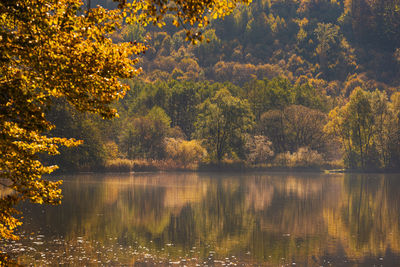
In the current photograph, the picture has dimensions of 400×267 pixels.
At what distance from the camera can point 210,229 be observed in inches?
1563

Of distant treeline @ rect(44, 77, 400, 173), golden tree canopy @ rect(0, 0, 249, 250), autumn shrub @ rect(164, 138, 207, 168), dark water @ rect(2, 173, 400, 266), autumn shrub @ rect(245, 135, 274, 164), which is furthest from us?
autumn shrub @ rect(245, 135, 274, 164)

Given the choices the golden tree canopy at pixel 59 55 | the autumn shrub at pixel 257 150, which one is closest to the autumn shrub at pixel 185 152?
the autumn shrub at pixel 257 150

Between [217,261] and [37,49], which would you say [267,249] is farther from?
[37,49]

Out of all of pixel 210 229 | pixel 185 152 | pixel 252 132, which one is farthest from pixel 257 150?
pixel 210 229

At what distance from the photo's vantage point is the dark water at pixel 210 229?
29.4 metres

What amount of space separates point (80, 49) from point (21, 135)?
371cm

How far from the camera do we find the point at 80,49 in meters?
15.5

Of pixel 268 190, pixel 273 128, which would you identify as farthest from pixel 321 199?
pixel 273 128

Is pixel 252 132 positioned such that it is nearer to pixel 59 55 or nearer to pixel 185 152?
pixel 185 152

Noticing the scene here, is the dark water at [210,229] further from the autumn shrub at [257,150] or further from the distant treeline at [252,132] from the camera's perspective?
the autumn shrub at [257,150]

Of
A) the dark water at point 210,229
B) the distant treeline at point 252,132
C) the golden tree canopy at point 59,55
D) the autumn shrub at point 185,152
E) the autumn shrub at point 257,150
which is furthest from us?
the autumn shrub at point 257,150

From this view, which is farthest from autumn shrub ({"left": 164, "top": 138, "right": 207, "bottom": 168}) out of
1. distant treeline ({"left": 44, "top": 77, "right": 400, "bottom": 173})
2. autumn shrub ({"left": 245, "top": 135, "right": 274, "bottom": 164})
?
autumn shrub ({"left": 245, "top": 135, "right": 274, "bottom": 164})

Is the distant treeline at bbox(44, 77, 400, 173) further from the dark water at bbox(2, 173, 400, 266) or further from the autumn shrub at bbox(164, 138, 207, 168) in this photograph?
the dark water at bbox(2, 173, 400, 266)

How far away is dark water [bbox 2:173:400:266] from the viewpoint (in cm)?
2938
